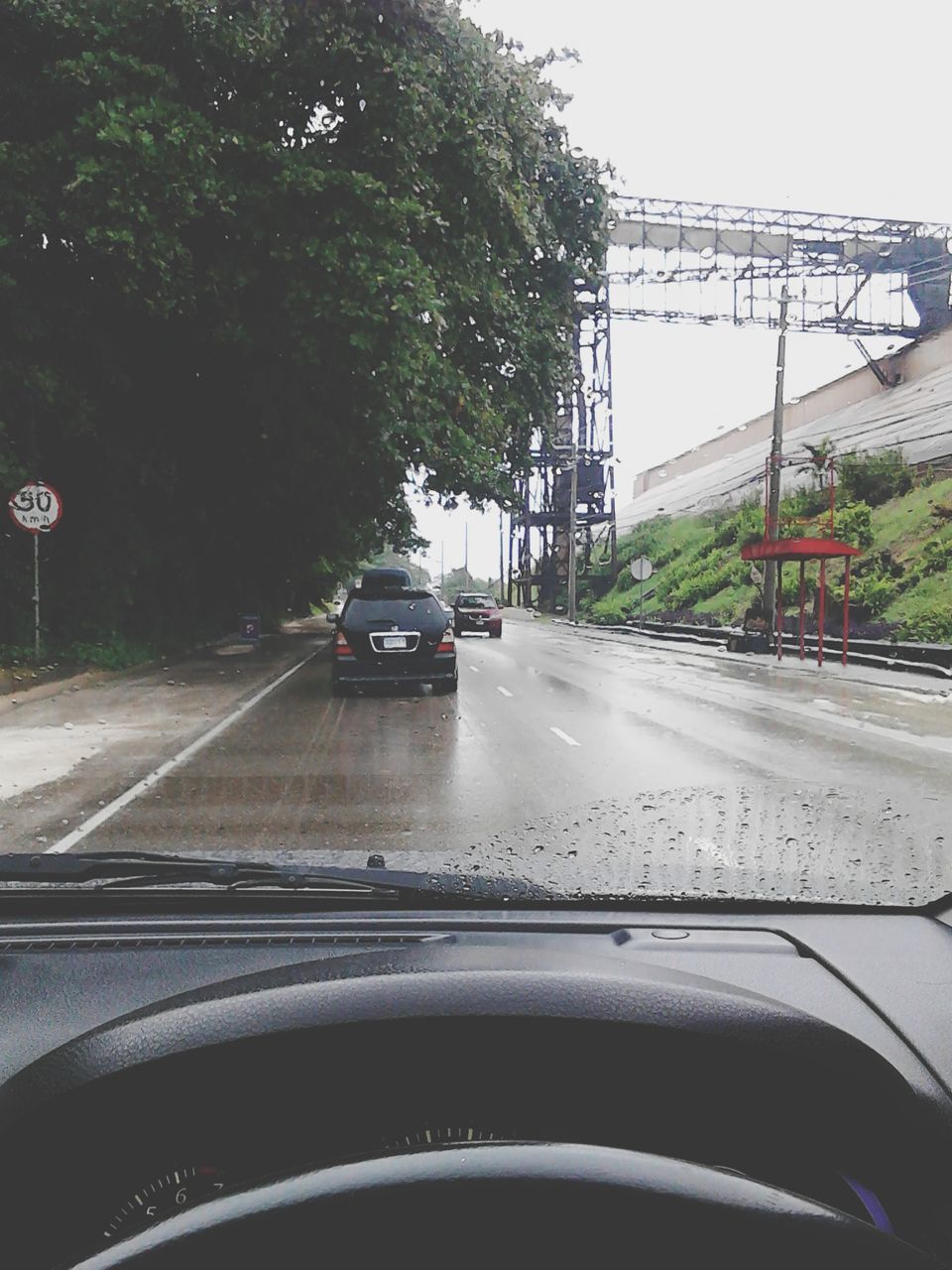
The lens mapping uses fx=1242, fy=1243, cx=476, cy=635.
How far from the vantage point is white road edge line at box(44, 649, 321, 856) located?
752cm

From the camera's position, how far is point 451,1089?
1.94 metres

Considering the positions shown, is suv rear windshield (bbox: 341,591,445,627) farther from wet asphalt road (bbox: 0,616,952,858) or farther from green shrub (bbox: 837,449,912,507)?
green shrub (bbox: 837,449,912,507)

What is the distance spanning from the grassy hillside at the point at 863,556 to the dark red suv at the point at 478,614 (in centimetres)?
760

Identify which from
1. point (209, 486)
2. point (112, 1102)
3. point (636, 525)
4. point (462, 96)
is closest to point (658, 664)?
point (209, 486)

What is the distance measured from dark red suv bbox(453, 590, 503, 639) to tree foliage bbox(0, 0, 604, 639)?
19.2 metres

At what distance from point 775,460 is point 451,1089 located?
29890 mm

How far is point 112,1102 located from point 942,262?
4640 centimetres

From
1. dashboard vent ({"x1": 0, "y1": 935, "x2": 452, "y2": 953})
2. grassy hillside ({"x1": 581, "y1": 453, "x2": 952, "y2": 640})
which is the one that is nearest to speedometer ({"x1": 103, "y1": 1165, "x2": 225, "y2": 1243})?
dashboard vent ({"x1": 0, "y1": 935, "x2": 452, "y2": 953})

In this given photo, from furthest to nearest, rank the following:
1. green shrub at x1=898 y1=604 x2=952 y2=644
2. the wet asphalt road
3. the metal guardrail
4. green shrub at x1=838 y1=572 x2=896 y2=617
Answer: green shrub at x1=838 y1=572 x2=896 y2=617, green shrub at x1=898 y1=604 x2=952 y2=644, the metal guardrail, the wet asphalt road

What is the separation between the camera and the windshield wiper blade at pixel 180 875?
Answer: 3.29 m

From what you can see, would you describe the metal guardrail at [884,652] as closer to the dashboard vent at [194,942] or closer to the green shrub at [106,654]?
the green shrub at [106,654]

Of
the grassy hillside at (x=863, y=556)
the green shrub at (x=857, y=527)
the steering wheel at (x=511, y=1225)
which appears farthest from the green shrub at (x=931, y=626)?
the steering wheel at (x=511, y=1225)

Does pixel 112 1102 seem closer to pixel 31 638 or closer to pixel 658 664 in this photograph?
pixel 31 638

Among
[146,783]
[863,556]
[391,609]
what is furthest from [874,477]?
[146,783]
